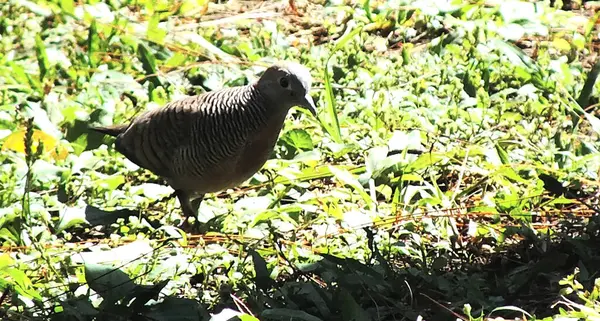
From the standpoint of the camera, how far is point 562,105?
6090mm

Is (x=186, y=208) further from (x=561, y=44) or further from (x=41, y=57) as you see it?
(x=561, y=44)

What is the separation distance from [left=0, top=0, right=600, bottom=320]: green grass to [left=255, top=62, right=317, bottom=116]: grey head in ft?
1.89

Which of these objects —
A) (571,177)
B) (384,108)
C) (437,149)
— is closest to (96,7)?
(384,108)

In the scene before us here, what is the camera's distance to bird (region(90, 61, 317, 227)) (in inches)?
201

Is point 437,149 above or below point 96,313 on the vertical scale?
below


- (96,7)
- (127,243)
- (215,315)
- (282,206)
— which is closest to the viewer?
(215,315)

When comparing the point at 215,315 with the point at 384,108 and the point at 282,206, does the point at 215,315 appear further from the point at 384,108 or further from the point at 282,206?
the point at 384,108

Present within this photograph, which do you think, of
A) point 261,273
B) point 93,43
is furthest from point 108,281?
point 93,43

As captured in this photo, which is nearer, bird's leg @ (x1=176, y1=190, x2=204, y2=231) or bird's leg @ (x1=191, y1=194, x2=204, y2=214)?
bird's leg @ (x1=176, y1=190, x2=204, y2=231)

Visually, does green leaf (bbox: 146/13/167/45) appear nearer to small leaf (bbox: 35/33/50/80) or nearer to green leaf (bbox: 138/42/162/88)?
green leaf (bbox: 138/42/162/88)

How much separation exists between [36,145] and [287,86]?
184 cm

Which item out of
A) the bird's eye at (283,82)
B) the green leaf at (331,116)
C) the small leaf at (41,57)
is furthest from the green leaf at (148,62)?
the bird's eye at (283,82)

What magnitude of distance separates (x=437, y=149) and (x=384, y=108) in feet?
1.65

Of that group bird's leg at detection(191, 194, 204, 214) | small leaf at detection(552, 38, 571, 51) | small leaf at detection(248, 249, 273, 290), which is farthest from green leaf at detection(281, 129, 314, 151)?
small leaf at detection(552, 38, 571, 51)
